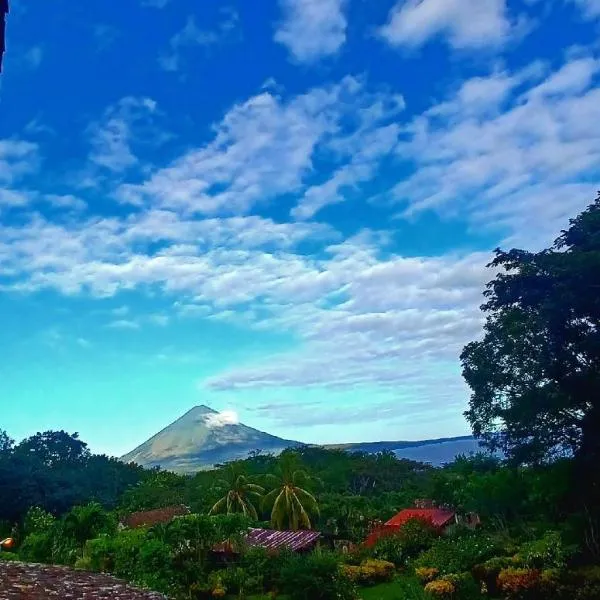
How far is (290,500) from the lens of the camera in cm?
3684

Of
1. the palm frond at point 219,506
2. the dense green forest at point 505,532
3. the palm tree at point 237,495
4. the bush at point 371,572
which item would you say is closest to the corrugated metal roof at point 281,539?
the dense green forest at point 505,532

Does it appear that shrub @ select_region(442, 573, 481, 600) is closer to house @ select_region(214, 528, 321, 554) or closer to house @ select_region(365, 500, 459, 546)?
house @ select_region(214, 528, 321, 554)

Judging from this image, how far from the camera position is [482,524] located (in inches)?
1320

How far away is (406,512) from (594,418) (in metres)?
22.0

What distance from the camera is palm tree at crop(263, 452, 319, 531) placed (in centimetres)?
3631

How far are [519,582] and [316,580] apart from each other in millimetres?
4645

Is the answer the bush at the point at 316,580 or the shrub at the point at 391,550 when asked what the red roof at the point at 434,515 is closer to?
the shrub at the point at 391,550

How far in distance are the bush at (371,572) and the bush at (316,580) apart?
14.0 ft

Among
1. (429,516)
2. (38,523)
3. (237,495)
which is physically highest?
(38,523)

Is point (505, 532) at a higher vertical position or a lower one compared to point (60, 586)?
lower

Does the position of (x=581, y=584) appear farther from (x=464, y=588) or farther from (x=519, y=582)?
(x=464, y=588)

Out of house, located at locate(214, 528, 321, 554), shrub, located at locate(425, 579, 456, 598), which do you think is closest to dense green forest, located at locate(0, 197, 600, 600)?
shrub, located at locate(425, 579, 456, 598)

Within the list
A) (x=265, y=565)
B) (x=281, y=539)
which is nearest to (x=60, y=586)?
(x=265, y=565)

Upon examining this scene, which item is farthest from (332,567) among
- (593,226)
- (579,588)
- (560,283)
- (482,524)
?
(482,524)
